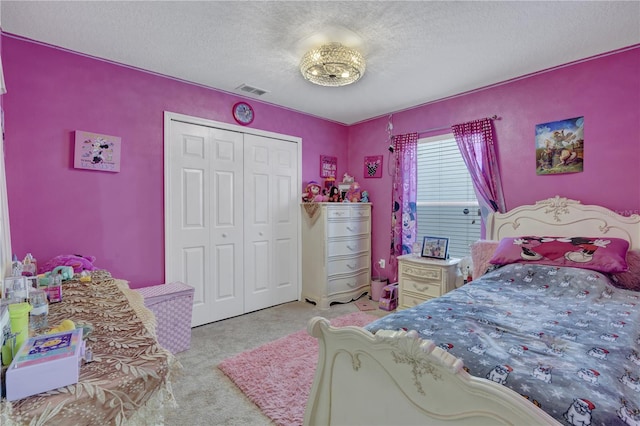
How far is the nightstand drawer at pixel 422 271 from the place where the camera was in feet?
9.94

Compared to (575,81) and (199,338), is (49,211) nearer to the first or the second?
(199,338)

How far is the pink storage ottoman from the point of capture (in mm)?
2424

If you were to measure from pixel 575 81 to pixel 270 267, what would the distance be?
134 inches

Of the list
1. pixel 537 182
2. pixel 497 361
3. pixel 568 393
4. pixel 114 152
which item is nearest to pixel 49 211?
pixel 114 152

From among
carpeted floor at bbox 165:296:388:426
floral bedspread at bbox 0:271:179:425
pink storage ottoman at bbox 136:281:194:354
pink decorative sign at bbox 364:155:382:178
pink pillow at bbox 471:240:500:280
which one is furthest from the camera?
pink decorative sign at bbox 364:155:382:178

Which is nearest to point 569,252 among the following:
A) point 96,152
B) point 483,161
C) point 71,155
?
point 483,161

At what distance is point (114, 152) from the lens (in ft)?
8.45

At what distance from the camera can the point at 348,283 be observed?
3.85m

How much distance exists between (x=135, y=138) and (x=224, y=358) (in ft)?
6.63

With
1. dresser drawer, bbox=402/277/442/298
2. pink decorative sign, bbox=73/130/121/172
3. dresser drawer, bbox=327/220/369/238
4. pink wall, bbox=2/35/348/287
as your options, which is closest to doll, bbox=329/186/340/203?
dresser drawer, bbox=327/220/369/238

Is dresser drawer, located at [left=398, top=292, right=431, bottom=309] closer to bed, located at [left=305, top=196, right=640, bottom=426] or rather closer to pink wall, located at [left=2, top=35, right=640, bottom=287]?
bed, located at [left=305, top=196, right=640, bottom=426]

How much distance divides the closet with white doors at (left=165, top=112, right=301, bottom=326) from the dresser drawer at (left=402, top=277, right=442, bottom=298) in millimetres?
1371

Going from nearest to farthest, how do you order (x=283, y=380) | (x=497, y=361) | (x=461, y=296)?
(x=497, y=361) → (x=461, y=296) → (x=283, y=380)

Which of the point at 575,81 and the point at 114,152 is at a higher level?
the point at 575,81
